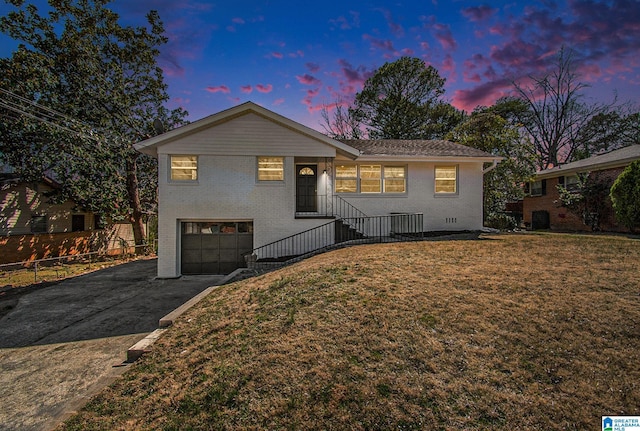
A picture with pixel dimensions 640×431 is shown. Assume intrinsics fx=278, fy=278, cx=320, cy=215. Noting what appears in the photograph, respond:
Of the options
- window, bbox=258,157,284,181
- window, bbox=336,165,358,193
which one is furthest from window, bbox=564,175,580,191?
window, bbox=258,157,284,181

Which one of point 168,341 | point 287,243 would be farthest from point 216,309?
point 287,243

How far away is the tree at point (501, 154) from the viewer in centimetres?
1952

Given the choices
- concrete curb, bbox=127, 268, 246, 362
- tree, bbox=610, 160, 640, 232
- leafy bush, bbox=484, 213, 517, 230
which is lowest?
concrete curb, bbox=127, 268, 246, 362

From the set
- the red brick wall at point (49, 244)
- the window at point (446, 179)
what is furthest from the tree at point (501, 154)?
the red brick wall at point (49, 244)

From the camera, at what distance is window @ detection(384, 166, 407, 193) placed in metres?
14.0

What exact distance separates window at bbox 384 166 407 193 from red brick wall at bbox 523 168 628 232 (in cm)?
1352

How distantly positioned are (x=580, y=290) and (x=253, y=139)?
11.2m

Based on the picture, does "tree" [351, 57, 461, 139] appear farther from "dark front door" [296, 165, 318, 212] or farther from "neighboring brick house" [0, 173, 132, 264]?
"neighboring brick house" [0, 173, 132, 264]

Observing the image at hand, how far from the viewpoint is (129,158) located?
703 inches

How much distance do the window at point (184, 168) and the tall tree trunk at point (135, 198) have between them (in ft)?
28.7

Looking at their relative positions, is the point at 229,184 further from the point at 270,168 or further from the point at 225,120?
the point at 225,120

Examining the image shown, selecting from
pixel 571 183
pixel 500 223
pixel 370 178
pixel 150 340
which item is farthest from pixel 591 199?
pixel 150 340

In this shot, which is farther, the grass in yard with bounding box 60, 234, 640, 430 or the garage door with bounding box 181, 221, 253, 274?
the garage door with bounding box 181, 221, 253, 274

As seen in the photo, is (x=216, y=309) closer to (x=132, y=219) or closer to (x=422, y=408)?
(x=422, y=408)
